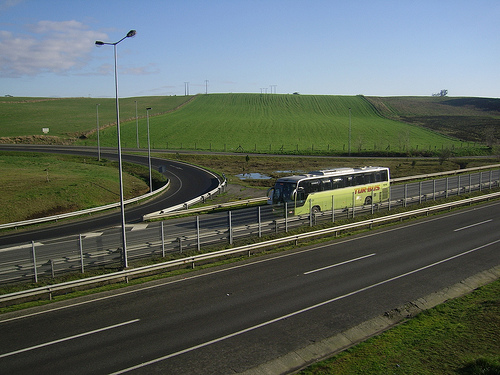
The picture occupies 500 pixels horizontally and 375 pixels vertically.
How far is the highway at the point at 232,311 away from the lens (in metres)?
10.0

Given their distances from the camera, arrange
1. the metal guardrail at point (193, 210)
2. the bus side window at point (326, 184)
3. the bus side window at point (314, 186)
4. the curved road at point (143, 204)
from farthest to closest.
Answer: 1. the metal guardrail at point (193, 210)
2. the curved road at point (143, 204)
3. the bus side window at point (326, 184)
4. the bus side window at point (314, 186)

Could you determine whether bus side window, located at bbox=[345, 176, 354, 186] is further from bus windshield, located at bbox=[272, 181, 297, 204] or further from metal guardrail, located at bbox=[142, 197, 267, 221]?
metal guardrail, located at bbox=[142, 197, 267, 221]

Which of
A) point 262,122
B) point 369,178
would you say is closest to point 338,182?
point 369,178

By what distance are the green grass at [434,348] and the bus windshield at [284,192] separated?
44.6 ft

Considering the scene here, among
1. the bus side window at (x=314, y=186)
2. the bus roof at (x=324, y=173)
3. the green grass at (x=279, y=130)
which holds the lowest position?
the bus side window at (x=314, y=186)

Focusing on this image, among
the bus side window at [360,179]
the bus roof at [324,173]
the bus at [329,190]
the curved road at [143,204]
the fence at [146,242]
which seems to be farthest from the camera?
the bus side window at [360,179]

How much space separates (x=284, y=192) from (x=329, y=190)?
126 inches

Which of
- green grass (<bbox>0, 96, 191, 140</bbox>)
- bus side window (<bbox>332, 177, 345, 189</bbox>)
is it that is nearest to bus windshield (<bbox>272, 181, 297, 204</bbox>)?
bus side window (<bbox>332, 177, 345, 189</bbox>)

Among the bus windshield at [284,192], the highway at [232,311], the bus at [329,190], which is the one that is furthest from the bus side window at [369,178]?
the highway at [232,311]

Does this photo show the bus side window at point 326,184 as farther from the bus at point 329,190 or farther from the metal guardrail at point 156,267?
the metal guardrail at point 156,267

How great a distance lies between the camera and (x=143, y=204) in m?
38.2

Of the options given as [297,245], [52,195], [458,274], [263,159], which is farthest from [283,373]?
[263,159]

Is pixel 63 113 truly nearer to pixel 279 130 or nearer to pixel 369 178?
pixel 279 130

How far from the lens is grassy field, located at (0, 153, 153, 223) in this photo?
3341cm
